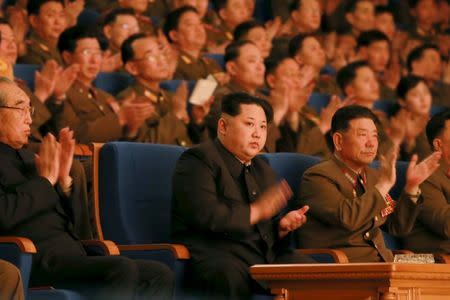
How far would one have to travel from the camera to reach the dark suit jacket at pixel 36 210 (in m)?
3.33

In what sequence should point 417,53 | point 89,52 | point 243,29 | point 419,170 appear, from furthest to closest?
1. point 417,53
2. point 243,29
3. point 89,52
4. point 419,170

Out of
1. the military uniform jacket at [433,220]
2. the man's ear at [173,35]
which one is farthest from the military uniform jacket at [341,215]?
the man's ear at [173,35]

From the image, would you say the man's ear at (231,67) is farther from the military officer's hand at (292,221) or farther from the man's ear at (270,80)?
the military officer's hand at (292,221)

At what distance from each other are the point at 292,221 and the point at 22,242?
84 cm

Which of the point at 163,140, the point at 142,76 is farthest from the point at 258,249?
the point at 142,76

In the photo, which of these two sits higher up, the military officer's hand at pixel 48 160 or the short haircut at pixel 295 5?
the short haircut at pixel 295 5

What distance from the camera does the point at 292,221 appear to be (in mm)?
3582

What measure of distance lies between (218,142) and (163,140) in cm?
124

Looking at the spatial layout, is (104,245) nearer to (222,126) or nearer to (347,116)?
(222,126)

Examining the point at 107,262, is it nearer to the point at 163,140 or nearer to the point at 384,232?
the point at 384,232

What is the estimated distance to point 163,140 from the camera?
4973mm

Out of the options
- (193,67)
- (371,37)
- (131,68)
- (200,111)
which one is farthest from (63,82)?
(371,37)

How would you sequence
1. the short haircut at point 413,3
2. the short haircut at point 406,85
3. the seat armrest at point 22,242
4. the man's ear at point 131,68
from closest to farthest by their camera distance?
the seat armrest at point 22,242
the man's ear at point 131,68
the short haircut at point 406,85
the short haircut at point 413,3

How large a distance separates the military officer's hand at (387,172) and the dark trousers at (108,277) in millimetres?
744
